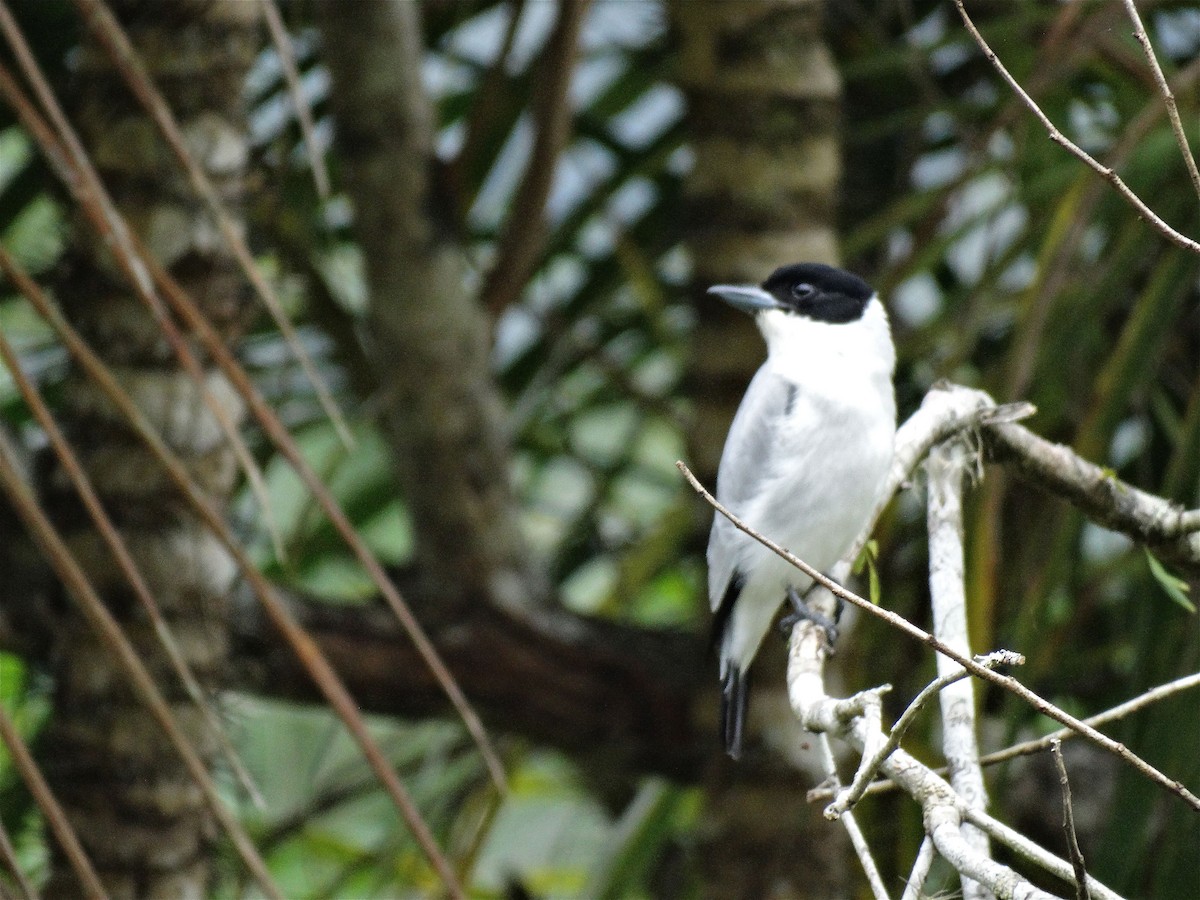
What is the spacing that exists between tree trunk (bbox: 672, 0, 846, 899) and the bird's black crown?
6.2 inches

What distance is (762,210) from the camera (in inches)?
92.4

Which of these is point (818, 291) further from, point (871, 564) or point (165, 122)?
point (165, 122)

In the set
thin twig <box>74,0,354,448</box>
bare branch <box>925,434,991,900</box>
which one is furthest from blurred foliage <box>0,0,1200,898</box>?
thin twig <box>74,0,354,448</box>

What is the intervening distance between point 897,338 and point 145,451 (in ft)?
4.68

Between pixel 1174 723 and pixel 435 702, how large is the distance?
1.25 metres

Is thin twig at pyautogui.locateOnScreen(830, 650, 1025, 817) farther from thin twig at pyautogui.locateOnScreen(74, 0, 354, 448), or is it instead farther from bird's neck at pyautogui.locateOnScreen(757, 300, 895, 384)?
bird's neck at pyautogui.locateOnScreen(757, 300, 895, 384)

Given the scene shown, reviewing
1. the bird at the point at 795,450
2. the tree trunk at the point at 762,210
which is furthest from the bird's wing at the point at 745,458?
the tree trunk at the point at 762,210

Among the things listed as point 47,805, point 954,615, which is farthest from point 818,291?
point 47,805

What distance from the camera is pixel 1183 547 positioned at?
1.46m

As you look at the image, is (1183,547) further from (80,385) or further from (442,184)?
(442,184)

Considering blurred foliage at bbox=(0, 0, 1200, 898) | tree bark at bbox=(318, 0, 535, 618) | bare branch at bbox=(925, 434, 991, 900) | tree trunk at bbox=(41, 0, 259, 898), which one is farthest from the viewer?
tree bark at bbox=(318, 0, 535, 618)

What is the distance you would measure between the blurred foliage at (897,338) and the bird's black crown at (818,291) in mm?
194

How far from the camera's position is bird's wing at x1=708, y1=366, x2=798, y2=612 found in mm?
2072

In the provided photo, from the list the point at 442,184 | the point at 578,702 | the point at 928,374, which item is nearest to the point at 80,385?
the point at 442,184
